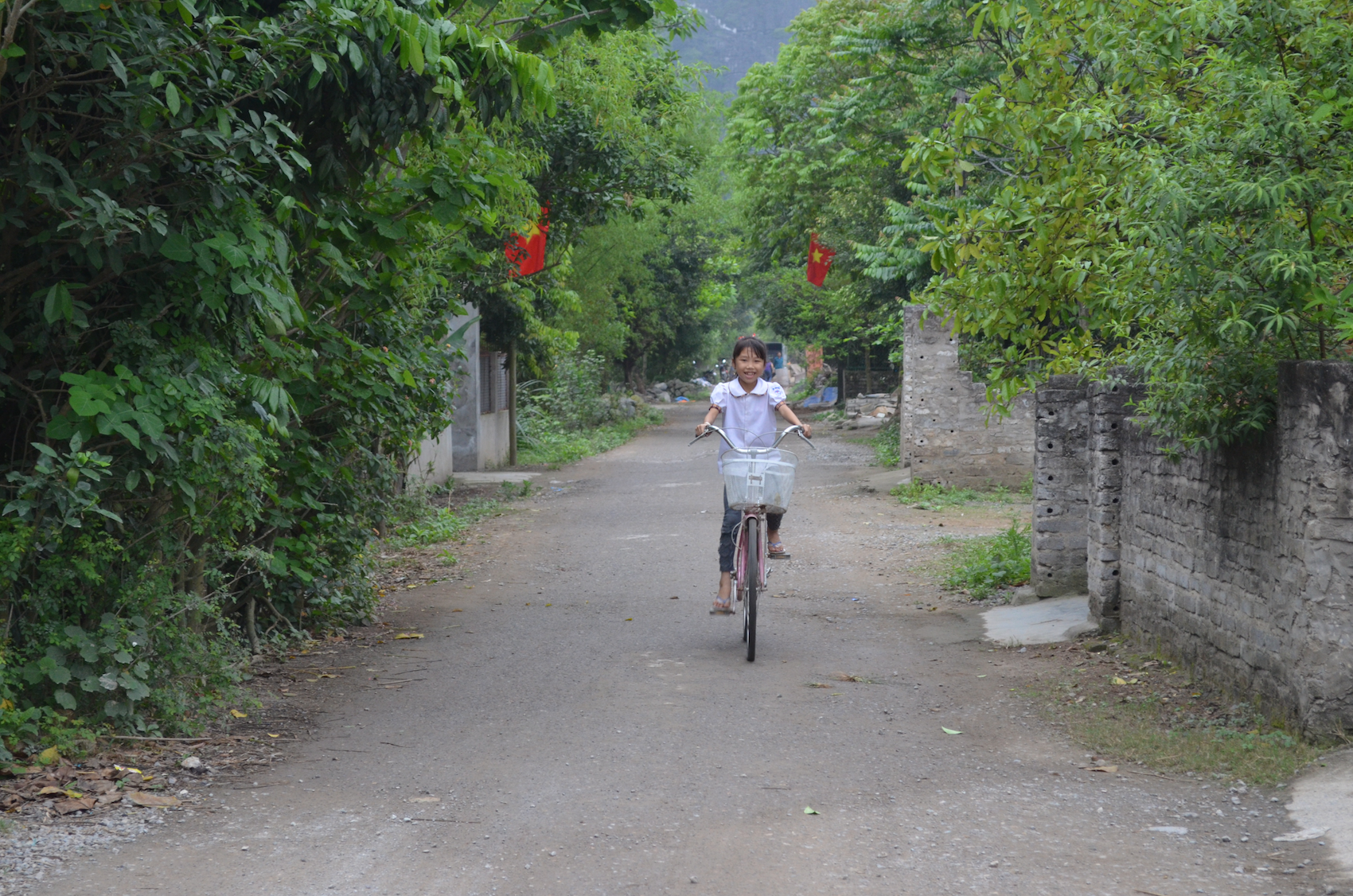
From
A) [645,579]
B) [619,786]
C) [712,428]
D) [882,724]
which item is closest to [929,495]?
[645,579]

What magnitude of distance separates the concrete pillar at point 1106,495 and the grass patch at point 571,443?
16683 millimetres

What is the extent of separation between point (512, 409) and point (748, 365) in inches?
631

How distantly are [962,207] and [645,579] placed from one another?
430cm

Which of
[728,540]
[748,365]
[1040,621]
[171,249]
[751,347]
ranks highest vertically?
[171,249]

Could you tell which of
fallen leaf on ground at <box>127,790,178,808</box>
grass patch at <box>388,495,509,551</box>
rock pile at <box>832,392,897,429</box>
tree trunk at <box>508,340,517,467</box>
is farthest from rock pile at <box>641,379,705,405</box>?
fallen leaf on ground at <box>127,790,178,808</box>

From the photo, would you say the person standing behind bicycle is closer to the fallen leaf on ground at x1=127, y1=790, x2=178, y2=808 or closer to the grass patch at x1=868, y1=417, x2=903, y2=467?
the fallen leaf on ground at x1=127, y1=790, x2=178, y2=808

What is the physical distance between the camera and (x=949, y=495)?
1747 cm

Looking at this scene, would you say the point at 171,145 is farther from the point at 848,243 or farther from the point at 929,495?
the point at 848,243

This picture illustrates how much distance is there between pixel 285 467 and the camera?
7.57m

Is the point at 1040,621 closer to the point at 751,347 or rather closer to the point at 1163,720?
the point at 1163,720

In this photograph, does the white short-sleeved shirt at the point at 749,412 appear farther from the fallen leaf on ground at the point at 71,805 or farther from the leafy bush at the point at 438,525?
the leafy bush at the point at 438,525

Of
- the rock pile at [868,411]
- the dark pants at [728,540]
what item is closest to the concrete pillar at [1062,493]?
the dark pants at [728,540]

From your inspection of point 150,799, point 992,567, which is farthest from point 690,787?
point 992,567

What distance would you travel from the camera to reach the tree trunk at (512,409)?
23.6 metres
